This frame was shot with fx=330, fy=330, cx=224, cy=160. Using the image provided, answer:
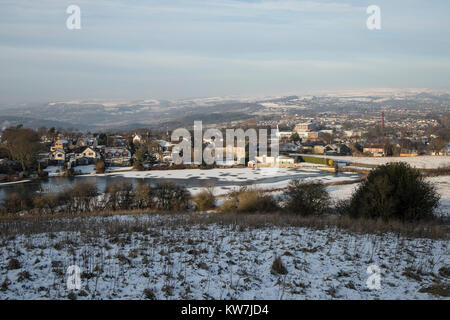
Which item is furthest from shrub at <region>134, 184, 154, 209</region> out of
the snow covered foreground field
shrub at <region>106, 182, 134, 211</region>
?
the snow covered foreground field

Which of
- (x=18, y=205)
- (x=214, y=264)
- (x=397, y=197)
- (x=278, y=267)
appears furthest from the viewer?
(x=18, y=205)

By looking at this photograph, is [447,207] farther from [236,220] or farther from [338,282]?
[338,282]

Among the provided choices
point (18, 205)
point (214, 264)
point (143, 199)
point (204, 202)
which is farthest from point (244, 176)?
point (214, 264)

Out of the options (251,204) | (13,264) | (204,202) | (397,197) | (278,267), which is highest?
(13,264)

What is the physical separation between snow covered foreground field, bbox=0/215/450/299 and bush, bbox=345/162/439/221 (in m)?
3.18

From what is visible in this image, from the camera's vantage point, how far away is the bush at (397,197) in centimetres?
909

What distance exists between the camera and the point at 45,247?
4.91 meters

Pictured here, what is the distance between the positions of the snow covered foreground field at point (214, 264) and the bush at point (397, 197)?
3.18 m

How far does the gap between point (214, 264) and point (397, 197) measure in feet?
22.1

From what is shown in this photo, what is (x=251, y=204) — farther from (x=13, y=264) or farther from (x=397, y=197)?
(x=13, y=264)

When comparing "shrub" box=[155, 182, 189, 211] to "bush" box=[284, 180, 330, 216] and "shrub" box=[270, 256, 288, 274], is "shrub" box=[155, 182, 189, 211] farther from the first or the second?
"shrub" box=[270, 256, 288, 274]

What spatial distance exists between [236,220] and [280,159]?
29.2m

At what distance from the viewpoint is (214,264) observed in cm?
450

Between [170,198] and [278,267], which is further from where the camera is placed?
[170,198]
